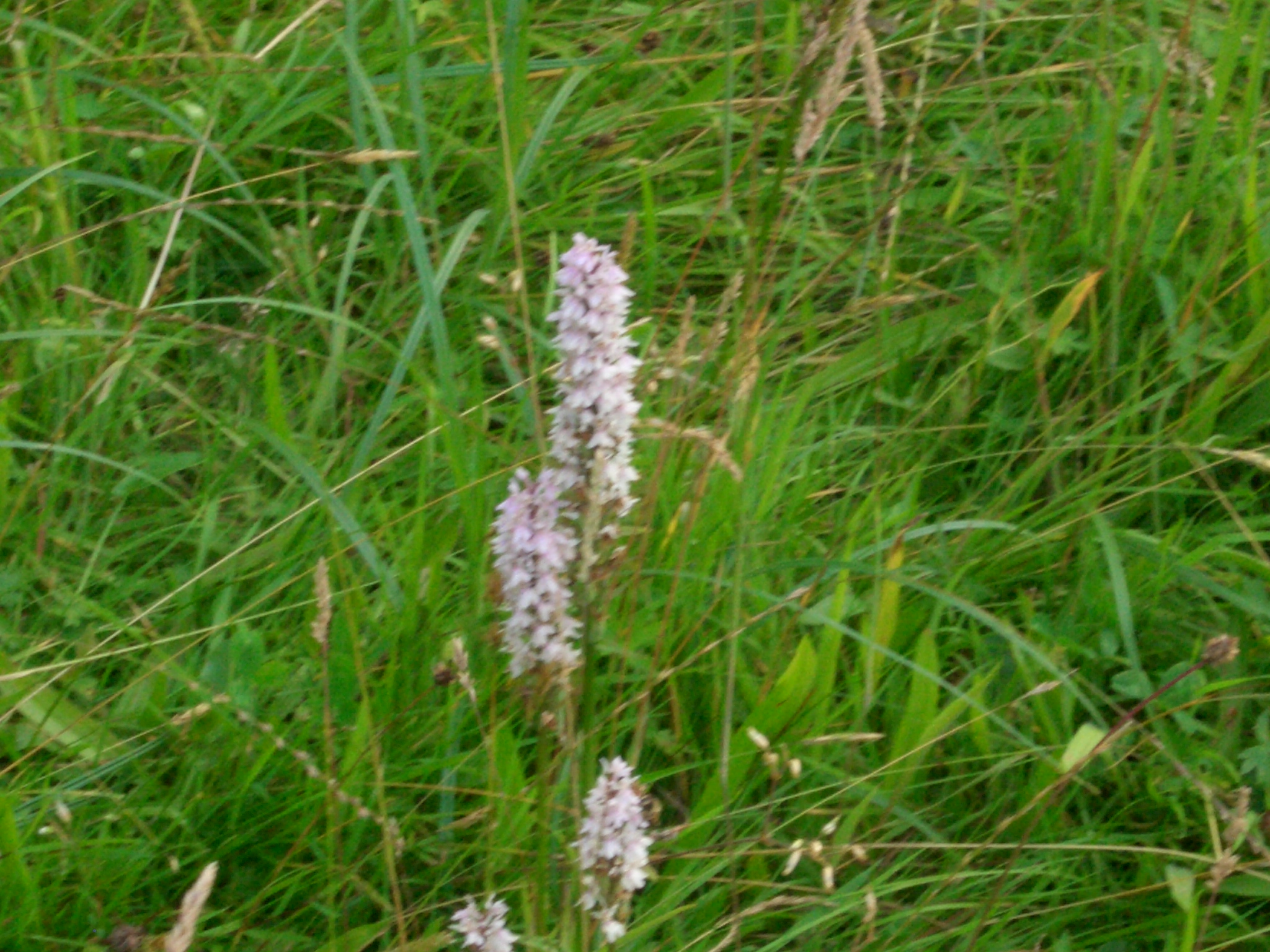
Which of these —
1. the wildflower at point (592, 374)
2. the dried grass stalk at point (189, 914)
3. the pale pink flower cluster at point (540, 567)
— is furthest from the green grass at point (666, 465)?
the dried grass stalk at point (189, 914)

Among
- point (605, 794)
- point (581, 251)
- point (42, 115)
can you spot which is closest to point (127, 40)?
point (42, 115)

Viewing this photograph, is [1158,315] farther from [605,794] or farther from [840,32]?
[605,794]

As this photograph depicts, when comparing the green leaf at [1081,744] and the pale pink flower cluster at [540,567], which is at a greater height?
the pale pink flower cluster at [540,567]

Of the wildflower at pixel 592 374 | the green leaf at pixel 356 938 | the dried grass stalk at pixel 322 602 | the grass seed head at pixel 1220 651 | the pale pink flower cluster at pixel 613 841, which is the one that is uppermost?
the wildflower at pixel 592 374

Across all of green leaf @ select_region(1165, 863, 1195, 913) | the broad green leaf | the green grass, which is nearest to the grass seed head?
the green grass

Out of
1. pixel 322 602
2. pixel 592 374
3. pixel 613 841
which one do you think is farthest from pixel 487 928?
pixel 592 374

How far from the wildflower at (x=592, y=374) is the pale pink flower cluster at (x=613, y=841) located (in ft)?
0.90

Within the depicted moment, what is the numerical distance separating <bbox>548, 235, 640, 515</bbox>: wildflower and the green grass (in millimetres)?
260

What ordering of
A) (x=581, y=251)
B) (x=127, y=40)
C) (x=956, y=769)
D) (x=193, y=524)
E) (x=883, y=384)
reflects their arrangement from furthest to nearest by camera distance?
(x=127, y=40) < (x=883, y=384) < (x=193, y=524) < (x=956, y=769) < (x=581, y=251)

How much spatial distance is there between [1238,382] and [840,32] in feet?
3.23

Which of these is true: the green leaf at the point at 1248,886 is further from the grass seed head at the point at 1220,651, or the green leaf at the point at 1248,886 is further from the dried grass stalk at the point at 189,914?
the dried grass stalk at the point at 189,914

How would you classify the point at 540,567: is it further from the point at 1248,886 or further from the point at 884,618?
the point at 1248,886

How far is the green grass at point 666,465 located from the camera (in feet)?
5.33

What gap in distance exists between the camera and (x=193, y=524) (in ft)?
6.47
